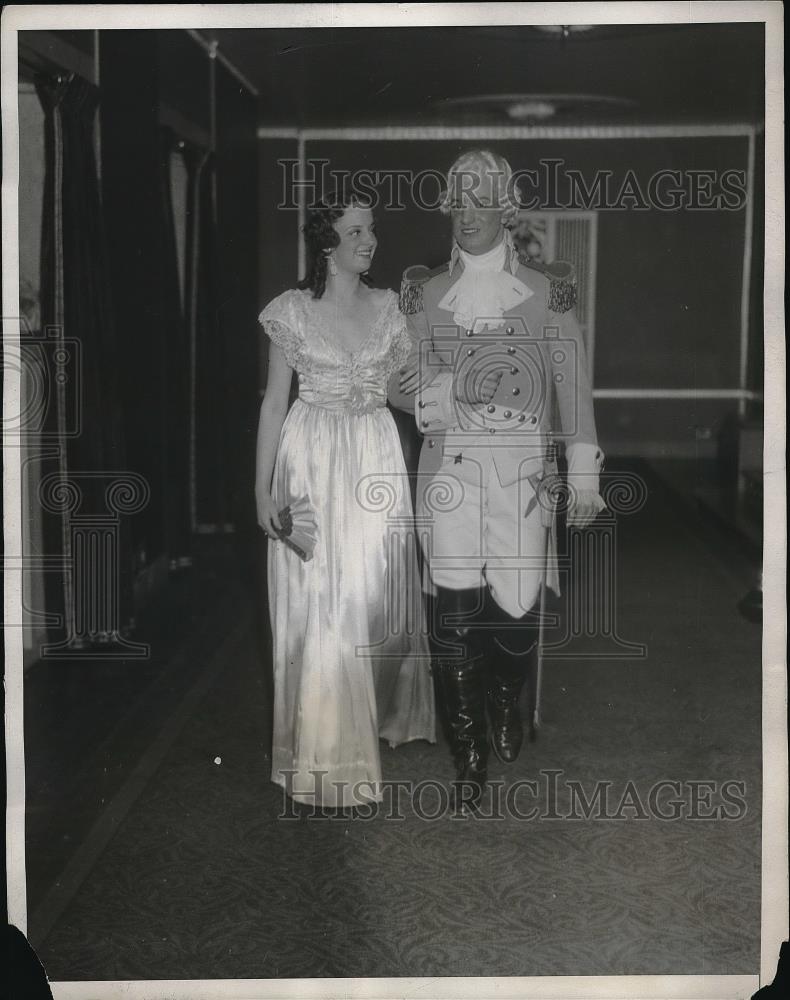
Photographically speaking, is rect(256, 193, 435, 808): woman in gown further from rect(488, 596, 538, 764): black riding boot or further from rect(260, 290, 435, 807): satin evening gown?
rect(488, 596, 538, 764): black riding boot

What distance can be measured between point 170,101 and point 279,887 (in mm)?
1708

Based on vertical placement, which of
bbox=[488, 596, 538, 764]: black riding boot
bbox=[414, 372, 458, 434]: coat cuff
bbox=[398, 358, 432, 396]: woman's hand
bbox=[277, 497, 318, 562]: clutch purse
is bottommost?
bbox=[488, 596, 538, 764]: black riding boot

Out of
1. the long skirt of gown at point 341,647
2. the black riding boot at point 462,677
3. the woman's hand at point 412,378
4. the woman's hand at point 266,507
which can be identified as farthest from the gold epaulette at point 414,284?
the black riding boot at point 462,677

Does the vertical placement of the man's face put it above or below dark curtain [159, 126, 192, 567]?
above

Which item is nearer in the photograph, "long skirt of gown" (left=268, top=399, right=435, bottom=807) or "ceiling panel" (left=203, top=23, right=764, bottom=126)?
"ceiling panel" (left=203, top=23, right=764, bottom=126)

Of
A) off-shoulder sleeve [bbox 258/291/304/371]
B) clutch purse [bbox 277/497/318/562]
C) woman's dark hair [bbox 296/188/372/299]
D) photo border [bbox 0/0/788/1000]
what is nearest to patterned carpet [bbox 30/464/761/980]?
photo border [bbox 0/0/788/1000]

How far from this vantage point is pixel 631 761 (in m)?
2.64

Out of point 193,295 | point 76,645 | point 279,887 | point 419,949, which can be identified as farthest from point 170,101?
point 419,949

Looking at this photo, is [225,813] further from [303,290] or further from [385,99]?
[385,99]

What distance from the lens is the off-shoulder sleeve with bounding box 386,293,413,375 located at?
2545 millimetres

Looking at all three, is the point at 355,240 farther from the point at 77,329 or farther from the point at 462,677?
the point at 462,677

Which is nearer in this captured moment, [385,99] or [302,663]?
[385,99]

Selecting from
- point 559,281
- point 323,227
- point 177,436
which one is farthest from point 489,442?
point 177,436

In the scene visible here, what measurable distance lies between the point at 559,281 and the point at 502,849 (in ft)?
4.08
